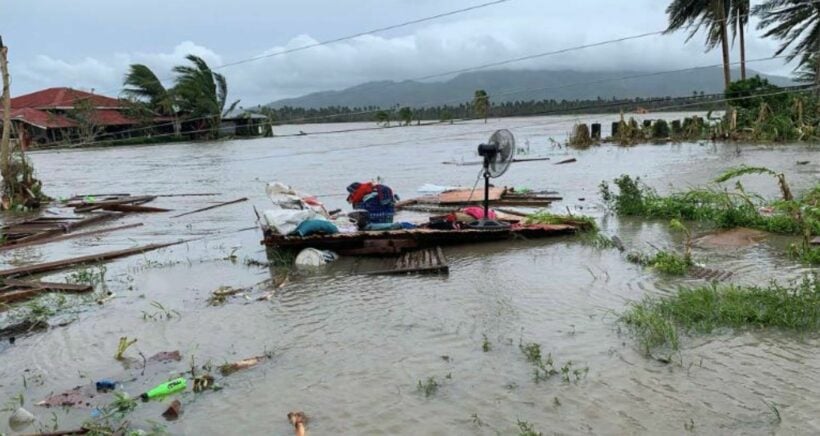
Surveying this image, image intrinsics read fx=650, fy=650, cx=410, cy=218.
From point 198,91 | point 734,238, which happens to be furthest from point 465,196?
point 198,91

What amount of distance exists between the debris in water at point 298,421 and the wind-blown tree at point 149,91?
4839 centimetres

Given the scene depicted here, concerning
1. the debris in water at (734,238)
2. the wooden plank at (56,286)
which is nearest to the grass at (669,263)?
the debris in water at (734,238)

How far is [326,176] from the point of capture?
22531 millimetres

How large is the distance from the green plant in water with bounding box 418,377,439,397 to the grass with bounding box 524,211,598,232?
596 centimetres

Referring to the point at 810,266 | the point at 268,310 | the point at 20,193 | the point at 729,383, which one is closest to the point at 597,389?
the point at 729,383

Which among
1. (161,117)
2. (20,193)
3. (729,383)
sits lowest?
(729,383)

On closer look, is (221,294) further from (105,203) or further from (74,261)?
(105,203)

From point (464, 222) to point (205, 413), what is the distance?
21.1 ft

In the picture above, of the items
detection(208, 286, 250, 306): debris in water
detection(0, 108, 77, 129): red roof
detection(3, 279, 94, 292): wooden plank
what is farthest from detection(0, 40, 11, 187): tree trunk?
detection(0, 108, 77, 129): red roof

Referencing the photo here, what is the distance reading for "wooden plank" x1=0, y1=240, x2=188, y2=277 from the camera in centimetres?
880

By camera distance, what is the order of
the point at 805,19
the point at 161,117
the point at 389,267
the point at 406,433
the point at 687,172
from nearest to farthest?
1. the point at 406,433
2. the point at 389,267
3. the point at 687,172
4. the point at 805,19
5. the point at 161,117

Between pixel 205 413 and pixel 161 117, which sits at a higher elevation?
pixel 161 117

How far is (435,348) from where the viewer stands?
17.5ft

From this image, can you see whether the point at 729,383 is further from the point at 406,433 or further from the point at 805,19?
the point at 805,19
